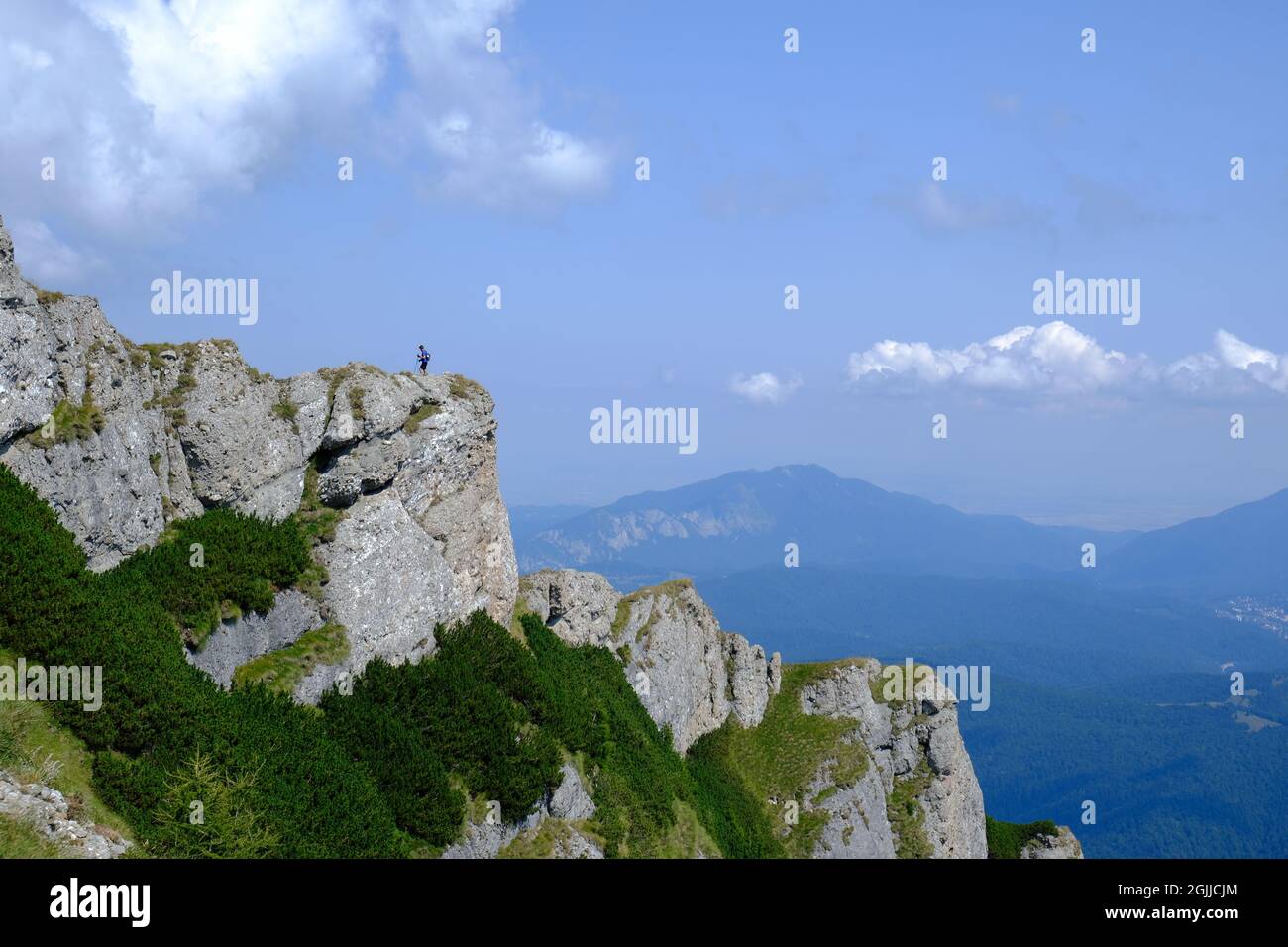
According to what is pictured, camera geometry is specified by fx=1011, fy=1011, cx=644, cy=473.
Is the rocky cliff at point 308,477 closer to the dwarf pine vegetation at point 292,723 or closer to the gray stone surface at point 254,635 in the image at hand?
the gray stone surface at point 254,635

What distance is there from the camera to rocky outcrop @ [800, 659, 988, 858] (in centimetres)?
8581

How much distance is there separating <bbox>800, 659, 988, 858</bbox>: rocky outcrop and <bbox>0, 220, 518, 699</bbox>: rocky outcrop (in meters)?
39.1

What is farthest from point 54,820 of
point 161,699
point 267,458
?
point 267,458

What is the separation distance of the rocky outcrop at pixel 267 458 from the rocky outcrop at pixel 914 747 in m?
39.1

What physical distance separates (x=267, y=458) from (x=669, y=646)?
40466 mm

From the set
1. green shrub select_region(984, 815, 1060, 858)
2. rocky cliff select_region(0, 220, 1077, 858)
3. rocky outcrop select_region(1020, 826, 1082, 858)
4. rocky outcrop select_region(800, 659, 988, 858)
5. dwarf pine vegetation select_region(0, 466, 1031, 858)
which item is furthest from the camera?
green shrub select_region(984, 815, 1060, 858)

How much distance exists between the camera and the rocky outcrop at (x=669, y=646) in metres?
68.6

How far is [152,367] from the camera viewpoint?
43969 millimetres

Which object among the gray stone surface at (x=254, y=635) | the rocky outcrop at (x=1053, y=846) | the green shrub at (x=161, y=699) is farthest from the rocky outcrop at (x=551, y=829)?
the rocky outcrop at (x=1053, y=846)

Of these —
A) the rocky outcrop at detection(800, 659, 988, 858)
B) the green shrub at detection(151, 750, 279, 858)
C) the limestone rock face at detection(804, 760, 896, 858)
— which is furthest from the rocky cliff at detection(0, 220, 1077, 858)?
the rocky outcrop at detection(800, 659, 988, 858)

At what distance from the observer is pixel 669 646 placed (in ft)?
259

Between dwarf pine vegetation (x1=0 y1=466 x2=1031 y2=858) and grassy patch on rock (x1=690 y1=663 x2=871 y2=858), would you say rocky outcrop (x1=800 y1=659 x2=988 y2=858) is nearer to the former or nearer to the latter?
grassy patch on rock (x1=690 y1=663 x2=871 y2=858)
